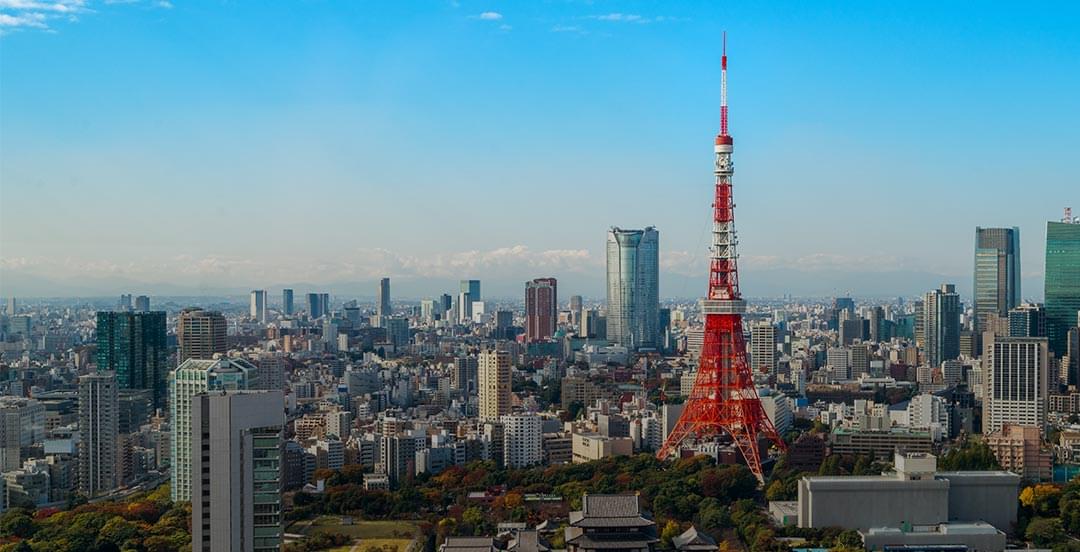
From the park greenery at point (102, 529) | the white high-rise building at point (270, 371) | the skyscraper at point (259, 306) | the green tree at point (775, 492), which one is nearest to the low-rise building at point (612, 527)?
the park greenery at point (102, 529)

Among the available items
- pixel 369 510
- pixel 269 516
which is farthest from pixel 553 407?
pixel 269 516

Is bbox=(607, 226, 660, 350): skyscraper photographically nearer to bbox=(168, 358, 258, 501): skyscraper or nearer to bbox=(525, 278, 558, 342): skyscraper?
bbox=(525, 278, 558, 342): skyscraper

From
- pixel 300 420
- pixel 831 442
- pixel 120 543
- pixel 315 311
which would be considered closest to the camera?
pixel 120 543

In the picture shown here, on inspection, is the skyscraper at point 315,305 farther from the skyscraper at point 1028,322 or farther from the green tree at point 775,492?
the green tree at point 775,492

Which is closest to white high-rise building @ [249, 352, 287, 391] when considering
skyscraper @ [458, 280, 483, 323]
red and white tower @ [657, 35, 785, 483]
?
red and white tower @ [657, 35, 785, 483]

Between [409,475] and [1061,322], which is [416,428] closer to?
[409,475]

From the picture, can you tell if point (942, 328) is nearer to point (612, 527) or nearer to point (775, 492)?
point (775, 492)

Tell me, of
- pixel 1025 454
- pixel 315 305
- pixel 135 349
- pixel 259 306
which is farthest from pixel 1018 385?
pixel 315 305
